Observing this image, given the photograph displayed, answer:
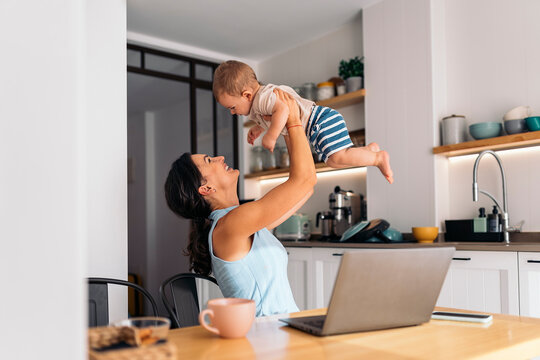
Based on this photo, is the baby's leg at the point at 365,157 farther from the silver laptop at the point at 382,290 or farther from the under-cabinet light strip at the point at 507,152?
the under-cabinet light strip at the point at 507,152

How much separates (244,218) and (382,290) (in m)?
0.59

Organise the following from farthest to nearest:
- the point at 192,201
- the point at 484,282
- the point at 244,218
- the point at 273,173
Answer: the point at 273,173
the point at 484,282
the point at 192,201
the point at 244,218

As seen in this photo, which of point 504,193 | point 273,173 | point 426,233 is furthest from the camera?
point 273,173

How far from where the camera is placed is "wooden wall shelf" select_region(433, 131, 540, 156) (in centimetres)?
300

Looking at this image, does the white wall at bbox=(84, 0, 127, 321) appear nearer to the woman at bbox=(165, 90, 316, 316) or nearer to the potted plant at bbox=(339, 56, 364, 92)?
the woman at bbox=(165, 90, 316, 316)

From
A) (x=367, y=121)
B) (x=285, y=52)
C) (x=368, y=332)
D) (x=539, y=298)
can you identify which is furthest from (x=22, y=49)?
(x=285, y=52)

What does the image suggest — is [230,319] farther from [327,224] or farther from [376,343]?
[327,224]

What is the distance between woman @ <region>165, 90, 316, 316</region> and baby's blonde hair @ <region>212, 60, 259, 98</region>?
0.29 m

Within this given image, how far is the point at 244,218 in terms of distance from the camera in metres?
1.49

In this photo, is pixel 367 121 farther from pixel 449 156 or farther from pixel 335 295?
pixel 335 295

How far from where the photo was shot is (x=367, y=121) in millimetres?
4031

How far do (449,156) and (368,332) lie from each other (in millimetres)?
2852

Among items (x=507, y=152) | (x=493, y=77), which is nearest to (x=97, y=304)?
(x=507, y=152)

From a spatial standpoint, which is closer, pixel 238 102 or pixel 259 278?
pixel 259 278
